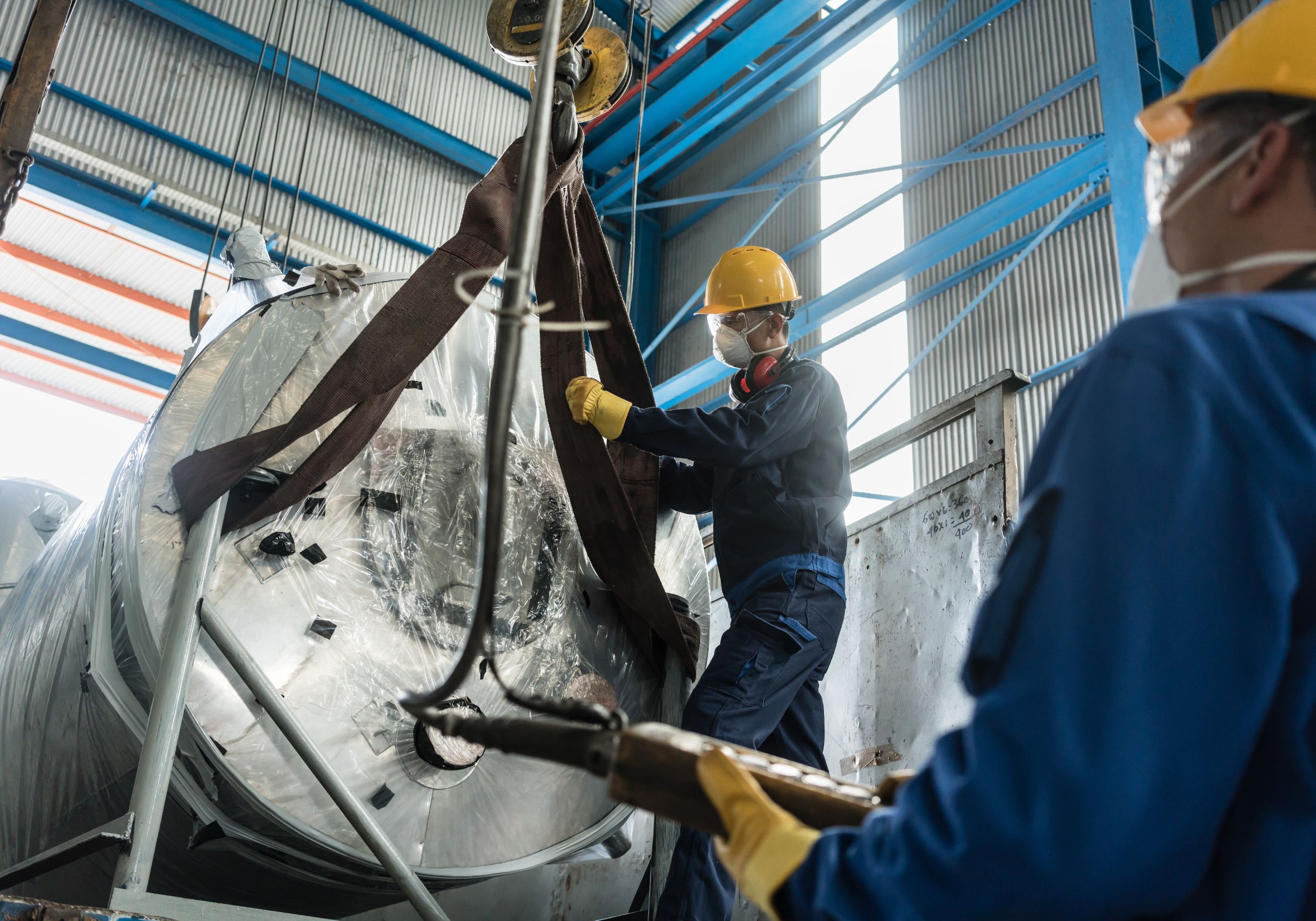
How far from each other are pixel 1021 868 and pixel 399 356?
2.25m

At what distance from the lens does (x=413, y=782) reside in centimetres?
274

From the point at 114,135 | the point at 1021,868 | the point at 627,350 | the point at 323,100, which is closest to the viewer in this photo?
the point at 1021,868

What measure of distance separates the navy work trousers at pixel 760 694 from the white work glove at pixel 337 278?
138cm

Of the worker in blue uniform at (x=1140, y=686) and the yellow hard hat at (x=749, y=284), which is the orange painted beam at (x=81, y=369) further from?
the worker in blue uniform at (x=1140, y=686)

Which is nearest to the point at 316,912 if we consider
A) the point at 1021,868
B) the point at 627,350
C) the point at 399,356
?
the point at 399,356

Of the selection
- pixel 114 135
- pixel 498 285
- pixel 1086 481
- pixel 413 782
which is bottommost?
pixel 413 782

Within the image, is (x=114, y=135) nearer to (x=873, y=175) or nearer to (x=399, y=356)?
(x=873, y=175)

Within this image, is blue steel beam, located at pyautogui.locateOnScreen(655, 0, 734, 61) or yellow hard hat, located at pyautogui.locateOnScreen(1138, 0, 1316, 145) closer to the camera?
yellow hard hat, located at pyautogui.locateOnScreen(1138, 0, 1316, 145)

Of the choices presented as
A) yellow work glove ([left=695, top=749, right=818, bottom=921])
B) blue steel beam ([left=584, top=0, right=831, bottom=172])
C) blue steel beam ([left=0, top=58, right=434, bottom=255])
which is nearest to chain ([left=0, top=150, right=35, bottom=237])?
yellow work glove ([left=695, top=749, right=818, bottom=921])

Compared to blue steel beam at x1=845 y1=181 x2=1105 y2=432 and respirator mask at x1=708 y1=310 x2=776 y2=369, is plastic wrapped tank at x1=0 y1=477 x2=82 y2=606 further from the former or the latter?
blue steel beam at x1=845 y1=181 x2=1105 y2=432

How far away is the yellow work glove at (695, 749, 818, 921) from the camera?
990 millimetres

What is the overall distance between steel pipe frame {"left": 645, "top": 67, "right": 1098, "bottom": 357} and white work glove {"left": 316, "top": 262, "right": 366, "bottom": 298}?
6.72 metres

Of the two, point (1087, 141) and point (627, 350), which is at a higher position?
point (1087, 141)

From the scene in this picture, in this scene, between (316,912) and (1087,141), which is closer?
(316,912)
